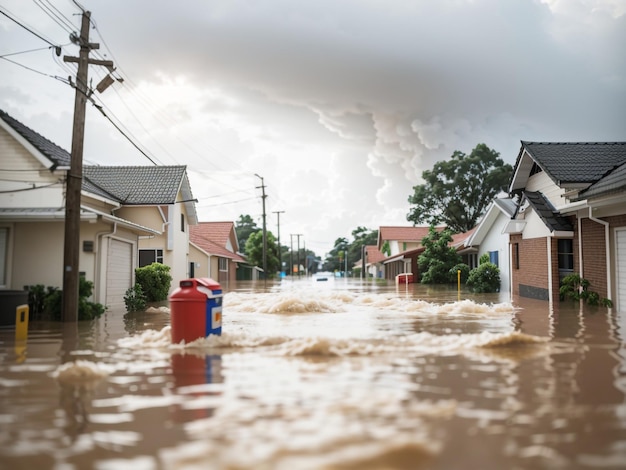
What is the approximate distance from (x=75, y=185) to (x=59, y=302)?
10.7 feet

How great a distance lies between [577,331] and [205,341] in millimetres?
7414

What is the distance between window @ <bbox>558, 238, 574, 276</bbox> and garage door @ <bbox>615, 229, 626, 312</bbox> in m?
3.71

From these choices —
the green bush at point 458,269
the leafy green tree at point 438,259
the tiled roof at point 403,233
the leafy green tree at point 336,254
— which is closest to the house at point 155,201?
the leafy green tree at point 438,259

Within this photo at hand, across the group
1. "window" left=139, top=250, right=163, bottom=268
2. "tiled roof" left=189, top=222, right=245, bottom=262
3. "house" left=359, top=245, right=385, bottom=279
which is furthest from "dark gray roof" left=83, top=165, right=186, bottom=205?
"house" left=359, top=245, right=385, bottom=279

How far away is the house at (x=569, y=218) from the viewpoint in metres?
16.5

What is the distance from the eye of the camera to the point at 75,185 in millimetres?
14602

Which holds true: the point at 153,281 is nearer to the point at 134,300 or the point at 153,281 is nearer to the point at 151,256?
the point at 134,300

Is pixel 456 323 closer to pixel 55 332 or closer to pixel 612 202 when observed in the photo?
pixel 612 202

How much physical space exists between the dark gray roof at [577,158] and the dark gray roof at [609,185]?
654 mm

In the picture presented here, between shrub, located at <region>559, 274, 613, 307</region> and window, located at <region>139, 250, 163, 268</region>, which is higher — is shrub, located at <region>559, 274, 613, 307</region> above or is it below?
below

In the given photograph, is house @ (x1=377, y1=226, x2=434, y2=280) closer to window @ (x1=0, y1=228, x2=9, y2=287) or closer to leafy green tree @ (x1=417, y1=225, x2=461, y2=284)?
leafy green tree @ (x1=417, y1=225, x2=461, y2=284)

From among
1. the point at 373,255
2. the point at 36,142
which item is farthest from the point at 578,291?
the point at 373,255

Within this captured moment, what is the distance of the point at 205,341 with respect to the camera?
31.1ft

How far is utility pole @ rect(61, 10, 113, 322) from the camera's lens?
46.8 feet
